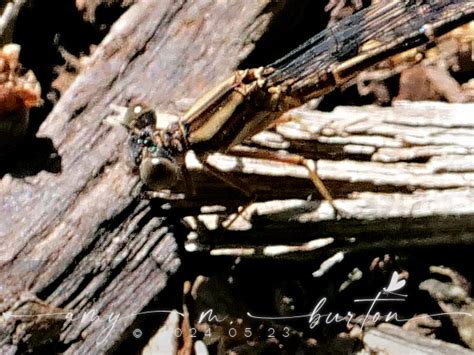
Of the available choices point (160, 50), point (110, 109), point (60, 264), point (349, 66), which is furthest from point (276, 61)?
point (60, 264)

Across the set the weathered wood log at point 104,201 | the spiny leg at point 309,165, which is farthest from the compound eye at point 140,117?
the spiny leg at point 309,165

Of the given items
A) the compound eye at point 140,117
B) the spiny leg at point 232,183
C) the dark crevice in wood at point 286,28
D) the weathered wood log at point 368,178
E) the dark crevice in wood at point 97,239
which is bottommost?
the weathered wood log at point 368,178

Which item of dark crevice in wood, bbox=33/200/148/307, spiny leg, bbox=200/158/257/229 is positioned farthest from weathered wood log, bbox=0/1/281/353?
spiny leg, bbox=200/158/257/229

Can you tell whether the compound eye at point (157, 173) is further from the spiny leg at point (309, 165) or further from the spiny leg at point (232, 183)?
the spiny leg at point (309, 165)

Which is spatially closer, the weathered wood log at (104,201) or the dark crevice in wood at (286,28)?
the weathered wood log at (104,201)

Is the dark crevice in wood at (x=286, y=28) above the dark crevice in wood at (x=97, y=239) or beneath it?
above

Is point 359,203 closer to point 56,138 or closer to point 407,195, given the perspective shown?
point 407,195

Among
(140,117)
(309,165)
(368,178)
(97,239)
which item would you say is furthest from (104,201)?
(368,178)
